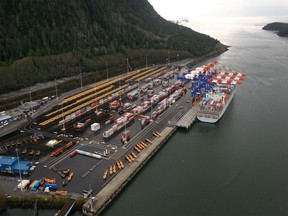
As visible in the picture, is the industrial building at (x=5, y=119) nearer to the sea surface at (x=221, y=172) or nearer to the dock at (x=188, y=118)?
the sea surface at (x=221, y=172)

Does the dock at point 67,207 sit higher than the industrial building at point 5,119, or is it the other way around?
the industrial building at point 5,119

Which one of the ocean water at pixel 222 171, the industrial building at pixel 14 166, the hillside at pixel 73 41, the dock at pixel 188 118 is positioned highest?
the hillside at pixel 73 41

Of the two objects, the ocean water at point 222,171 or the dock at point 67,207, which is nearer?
the dock at point 67,207

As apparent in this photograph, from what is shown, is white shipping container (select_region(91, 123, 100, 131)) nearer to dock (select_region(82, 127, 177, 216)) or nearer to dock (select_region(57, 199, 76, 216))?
dock (select_region(82, 127, 177, 216))

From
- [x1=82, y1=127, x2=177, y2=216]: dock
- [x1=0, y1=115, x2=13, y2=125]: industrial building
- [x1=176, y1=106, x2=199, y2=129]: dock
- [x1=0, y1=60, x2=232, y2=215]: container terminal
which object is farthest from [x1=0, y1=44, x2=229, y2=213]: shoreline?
[x1=176, y1=106, x2=199, y2=129]: dock

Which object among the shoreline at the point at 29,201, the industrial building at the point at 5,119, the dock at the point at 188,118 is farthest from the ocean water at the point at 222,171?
the industrial building at the point at 5,119

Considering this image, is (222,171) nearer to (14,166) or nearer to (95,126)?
(95,126)

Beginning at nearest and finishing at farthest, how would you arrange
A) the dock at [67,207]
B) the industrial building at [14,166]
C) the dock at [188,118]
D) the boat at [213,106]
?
the dock at [67,207]
the industrial building at [14,166]
the dock at [188,118]
the boat at [213,106]
